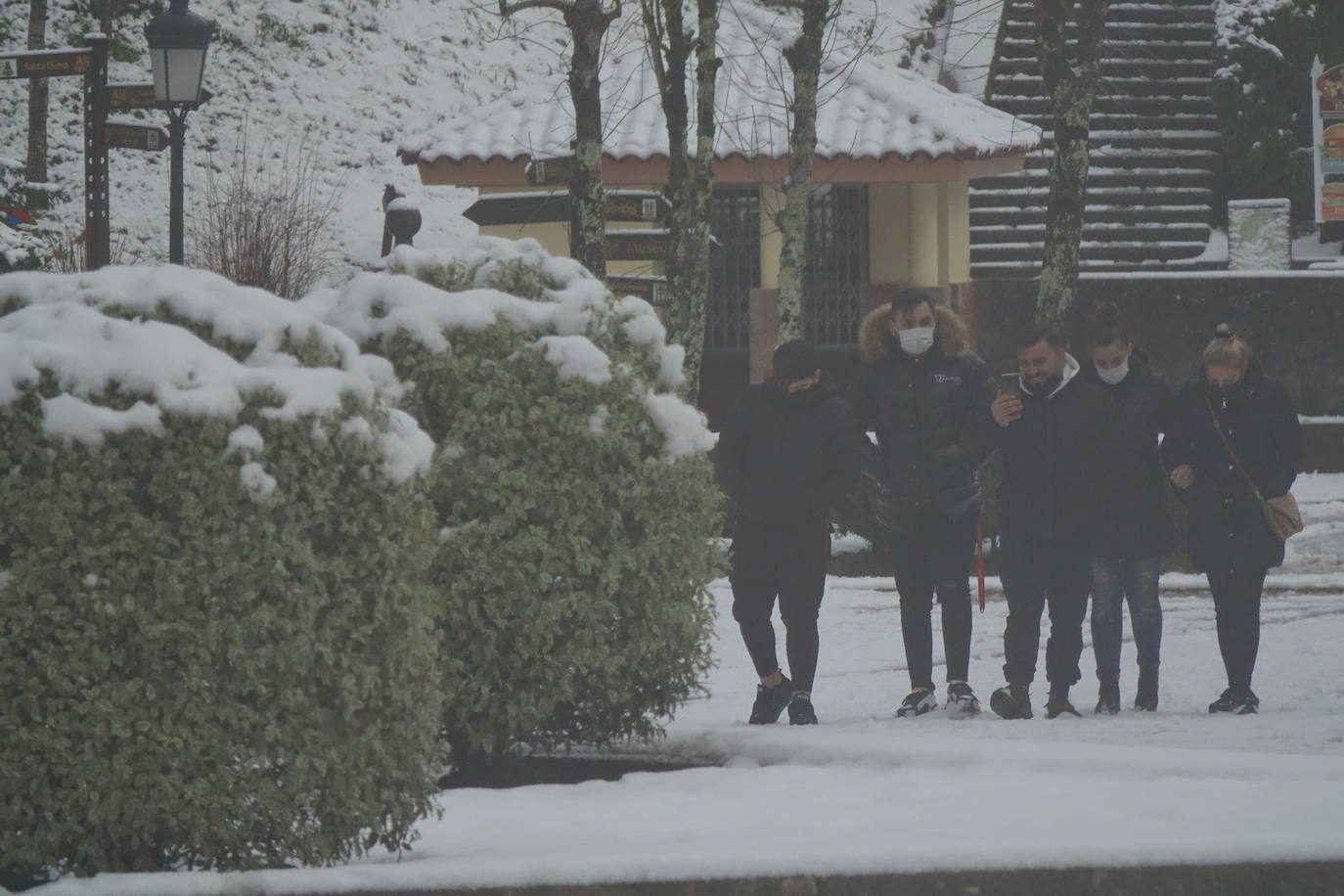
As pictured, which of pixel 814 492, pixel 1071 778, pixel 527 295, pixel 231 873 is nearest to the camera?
pixel 231 873

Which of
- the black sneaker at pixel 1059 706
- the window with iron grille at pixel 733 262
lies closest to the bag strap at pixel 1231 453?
the black sneaker at pixel 1059 706

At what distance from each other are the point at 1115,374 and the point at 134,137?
769cm

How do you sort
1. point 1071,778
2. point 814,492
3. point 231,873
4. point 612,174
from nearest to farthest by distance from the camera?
point 231,873 < point 1071,778 < point 814,492 < point 612,174

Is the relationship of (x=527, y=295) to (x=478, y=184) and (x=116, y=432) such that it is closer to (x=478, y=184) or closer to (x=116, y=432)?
(x=116, y=432)

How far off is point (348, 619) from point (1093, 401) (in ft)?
13.6

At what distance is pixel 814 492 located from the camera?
7605mm

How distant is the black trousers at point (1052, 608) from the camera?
782 cm

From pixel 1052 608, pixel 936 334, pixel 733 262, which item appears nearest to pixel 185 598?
pixel 936 334

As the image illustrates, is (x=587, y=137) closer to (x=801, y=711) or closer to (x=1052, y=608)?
(x=1052, y=608)

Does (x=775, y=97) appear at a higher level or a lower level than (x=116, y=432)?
higher

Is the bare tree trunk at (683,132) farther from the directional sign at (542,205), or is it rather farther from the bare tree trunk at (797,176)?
the bare tree trunk at (797,176)

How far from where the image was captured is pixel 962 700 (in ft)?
25.6

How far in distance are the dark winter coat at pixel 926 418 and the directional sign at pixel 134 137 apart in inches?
264

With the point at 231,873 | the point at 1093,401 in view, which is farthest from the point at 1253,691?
the point at 231,873
